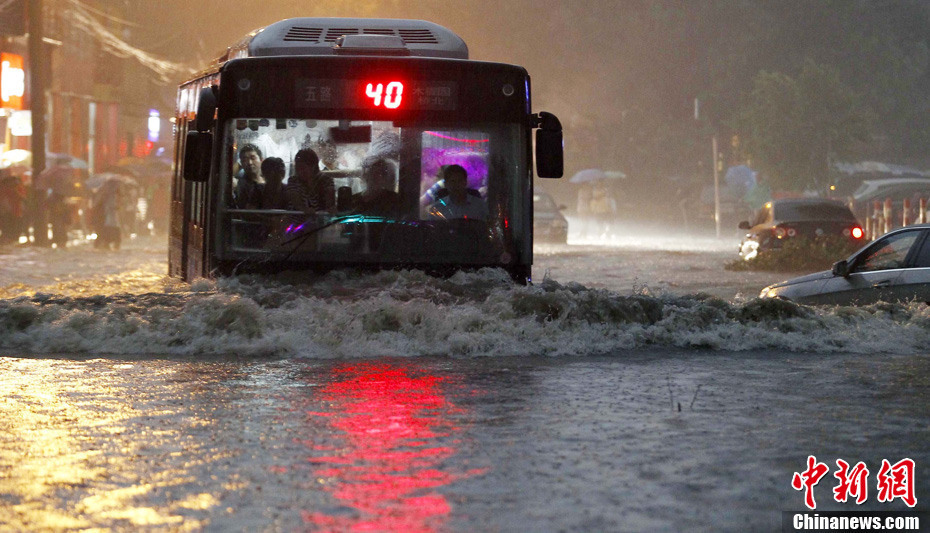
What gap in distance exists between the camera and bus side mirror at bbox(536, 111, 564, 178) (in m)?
12.2

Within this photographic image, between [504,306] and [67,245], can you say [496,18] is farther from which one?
[504,306]

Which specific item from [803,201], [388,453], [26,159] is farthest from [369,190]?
[26,159]

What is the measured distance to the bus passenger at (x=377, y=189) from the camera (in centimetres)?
1245

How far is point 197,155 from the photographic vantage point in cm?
1233

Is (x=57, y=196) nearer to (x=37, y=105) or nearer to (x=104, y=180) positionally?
(x=104, y=180)

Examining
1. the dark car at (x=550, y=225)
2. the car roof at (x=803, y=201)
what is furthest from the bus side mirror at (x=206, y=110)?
the dark car at (x=550, y=225)

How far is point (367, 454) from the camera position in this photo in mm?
7242

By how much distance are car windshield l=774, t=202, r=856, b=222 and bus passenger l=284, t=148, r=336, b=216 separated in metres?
17.6

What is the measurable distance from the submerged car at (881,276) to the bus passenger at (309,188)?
5.04 metres

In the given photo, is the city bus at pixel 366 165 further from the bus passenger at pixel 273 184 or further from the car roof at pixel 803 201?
the car roof at pixel 803 201

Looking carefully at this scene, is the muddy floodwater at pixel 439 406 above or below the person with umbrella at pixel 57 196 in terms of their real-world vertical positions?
below

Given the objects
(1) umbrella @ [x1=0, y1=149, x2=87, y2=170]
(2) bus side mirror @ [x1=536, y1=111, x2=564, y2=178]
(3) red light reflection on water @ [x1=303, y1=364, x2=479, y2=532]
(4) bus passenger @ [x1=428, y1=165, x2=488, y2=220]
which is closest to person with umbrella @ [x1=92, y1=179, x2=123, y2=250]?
(1) umbrella @ [x1=0, y1=149, x2=87, y2=170]

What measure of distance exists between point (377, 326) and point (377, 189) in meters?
1.09

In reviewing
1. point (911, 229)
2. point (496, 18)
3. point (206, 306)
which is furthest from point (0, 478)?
point (496, 18)
